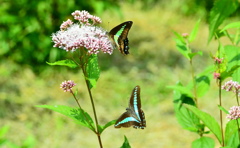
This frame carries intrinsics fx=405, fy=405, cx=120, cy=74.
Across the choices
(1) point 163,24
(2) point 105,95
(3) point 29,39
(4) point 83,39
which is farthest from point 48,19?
(4) point 83,39

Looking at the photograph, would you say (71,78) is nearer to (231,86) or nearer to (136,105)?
(136,105)

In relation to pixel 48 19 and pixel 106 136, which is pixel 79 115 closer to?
pixel 106 136

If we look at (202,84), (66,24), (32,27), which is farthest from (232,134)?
(32,27)

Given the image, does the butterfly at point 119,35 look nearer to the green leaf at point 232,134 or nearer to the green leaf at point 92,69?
the green leaf at point 92,69

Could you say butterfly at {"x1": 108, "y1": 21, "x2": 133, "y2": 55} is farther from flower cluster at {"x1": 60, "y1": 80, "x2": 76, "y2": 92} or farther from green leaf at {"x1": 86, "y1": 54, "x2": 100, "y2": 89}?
flower cluster at {"x1": 60, "y1": 80, "x2": 76, "y2": 92}

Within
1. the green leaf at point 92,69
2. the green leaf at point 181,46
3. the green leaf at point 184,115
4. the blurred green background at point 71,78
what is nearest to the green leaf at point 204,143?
the green leaf at point 184,115
